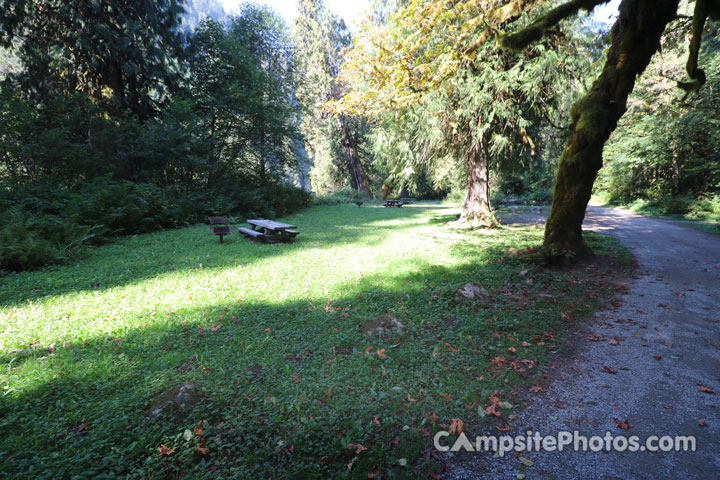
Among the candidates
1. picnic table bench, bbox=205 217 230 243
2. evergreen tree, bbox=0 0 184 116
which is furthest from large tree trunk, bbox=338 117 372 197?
picnic table bench, bbox=205 217 230 243

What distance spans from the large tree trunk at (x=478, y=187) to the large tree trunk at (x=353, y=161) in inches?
835

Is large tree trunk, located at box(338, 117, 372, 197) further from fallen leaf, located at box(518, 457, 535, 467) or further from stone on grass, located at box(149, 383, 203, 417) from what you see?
fallen leaf, located at box(518, 457, 535, 467)

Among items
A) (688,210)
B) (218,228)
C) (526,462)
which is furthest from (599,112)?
(688,210)

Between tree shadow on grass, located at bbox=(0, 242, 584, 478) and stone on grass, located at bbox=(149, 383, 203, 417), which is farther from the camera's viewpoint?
stone on grass, located at bbox=(149, 383, 203, 417)

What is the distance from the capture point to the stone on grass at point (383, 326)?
13.3ft

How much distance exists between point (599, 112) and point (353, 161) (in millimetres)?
28536

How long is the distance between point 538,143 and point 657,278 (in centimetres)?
719

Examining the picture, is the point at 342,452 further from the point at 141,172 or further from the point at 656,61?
the point at 656,61

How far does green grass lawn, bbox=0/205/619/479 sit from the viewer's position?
2.23m

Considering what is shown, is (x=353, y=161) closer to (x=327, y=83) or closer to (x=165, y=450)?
(x=327, y=83)

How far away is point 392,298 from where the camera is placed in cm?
522

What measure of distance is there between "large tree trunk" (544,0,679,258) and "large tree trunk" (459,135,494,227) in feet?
17.4

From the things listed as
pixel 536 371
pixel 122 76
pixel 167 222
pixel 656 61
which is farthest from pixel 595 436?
pixel 656 61

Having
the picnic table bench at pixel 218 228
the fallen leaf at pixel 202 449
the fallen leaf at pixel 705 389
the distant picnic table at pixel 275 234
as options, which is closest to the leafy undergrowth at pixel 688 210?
the fallen leaf at pixel 705 389
